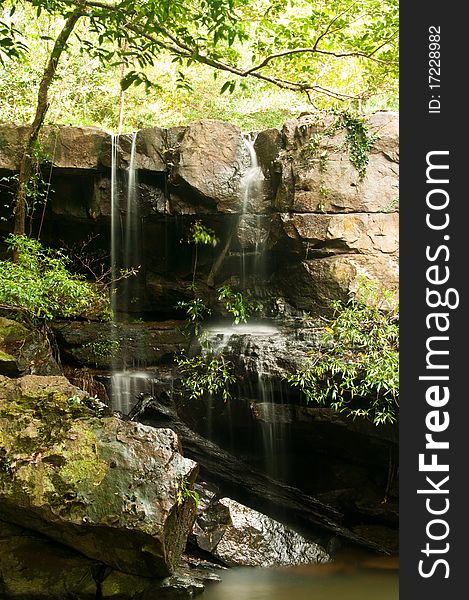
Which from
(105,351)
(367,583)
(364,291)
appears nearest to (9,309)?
(105,351)

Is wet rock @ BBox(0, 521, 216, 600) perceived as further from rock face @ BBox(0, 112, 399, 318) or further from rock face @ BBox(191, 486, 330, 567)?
rock face @ BBox(0, 112, 399, 318)

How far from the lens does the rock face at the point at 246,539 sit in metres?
6.16

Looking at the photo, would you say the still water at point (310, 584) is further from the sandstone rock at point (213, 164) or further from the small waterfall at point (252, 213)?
the sandstone rock at point (213, 164)

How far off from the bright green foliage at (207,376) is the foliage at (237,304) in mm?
1221

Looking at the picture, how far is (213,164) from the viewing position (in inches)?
343

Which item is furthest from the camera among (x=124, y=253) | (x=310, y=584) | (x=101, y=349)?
(x=124, y=253)

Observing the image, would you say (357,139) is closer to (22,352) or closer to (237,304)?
(237,304)

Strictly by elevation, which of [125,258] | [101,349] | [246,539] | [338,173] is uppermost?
[338,173]

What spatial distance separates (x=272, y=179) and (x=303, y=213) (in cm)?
75

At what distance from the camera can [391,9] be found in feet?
25.4

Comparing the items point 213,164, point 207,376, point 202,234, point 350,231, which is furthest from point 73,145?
point 350,231

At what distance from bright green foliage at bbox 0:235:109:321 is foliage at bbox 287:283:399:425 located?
2.94 metres

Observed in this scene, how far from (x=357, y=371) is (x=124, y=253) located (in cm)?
448

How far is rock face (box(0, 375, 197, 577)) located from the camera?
4828 mm
